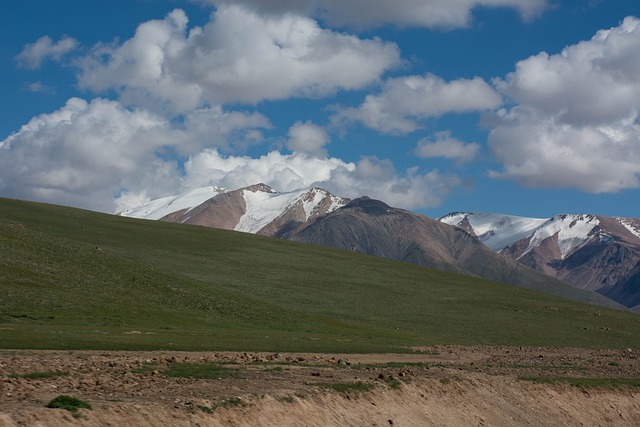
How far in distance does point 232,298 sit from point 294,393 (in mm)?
48562

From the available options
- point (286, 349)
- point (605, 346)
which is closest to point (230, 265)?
point (605, 346)

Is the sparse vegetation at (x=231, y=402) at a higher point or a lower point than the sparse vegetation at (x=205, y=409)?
higher

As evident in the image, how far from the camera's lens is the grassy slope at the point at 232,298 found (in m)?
50.3

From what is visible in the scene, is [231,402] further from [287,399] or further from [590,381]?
[590,381]

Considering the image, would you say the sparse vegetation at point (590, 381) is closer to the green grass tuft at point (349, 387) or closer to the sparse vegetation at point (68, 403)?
the green grass tuft at point (349, 387)

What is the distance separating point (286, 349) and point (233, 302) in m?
26.9

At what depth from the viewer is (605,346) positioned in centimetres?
7538

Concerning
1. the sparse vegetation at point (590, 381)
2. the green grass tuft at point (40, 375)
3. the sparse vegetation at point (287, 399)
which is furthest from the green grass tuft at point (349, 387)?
the sparse vegetation at point (590, 381)

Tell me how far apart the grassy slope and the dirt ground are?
24.6 feet

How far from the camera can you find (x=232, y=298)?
74.4 metres

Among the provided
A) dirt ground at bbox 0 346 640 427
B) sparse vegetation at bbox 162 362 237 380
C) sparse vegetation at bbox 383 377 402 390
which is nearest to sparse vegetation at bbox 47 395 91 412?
dirt ground at bbox 0 346 640 427

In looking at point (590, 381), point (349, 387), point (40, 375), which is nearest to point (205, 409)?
point (40, 375)

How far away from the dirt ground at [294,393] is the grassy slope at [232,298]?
751cm

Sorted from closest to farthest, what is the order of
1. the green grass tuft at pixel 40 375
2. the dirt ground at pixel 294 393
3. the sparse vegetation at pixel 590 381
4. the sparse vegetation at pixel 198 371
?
the dirt ground at pixel 294 393 → the green grass tuft at pixel 40 375 → the sparse vegetation at pixel 198 371 → the sparse vegetation at pixel 590 381
